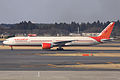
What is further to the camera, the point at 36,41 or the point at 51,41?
the point at 51,41

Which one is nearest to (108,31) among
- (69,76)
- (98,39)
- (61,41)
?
(98,39)

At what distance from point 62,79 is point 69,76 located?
1443 mm

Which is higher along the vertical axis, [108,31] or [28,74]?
[108,31]

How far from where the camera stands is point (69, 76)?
20641 millimetres

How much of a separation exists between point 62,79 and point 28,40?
34.8 m

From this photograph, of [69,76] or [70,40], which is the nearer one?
[69,76]

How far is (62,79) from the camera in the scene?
19359 mm

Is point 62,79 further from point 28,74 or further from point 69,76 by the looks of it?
point 28,74

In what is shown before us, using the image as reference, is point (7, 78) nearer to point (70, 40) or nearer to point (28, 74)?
point (28, 74)

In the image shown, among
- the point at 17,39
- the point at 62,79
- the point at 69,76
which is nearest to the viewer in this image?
the point at 62,79

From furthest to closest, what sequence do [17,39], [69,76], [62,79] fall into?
[17,39] → [69,76] → [62,79]

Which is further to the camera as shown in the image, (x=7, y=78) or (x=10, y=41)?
(x=10, y=41)

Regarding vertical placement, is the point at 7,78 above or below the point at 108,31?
below

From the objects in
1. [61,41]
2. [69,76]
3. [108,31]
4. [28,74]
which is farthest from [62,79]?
[108,31]
